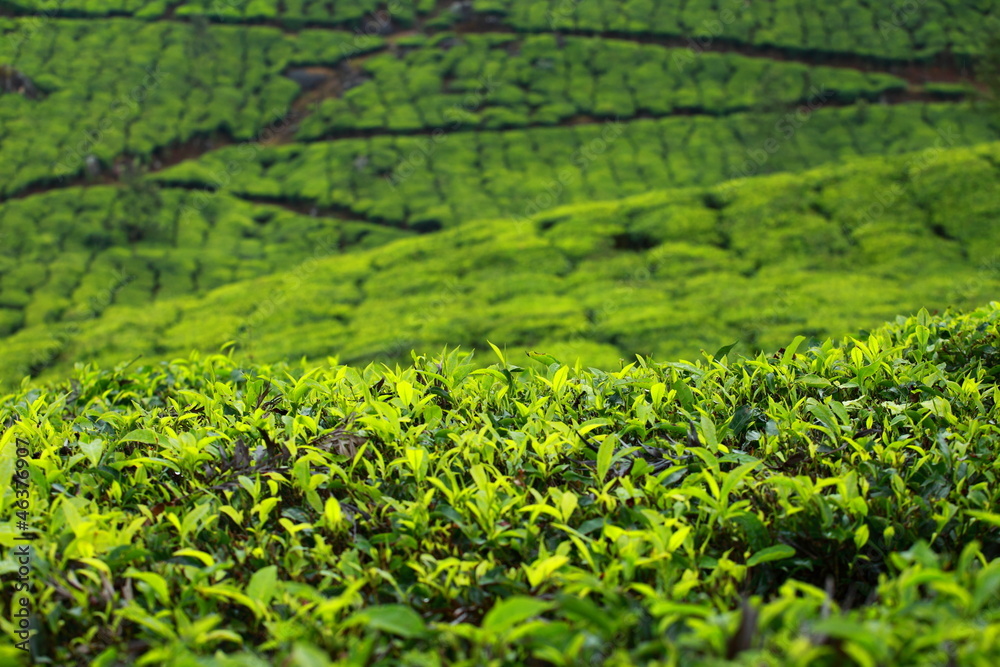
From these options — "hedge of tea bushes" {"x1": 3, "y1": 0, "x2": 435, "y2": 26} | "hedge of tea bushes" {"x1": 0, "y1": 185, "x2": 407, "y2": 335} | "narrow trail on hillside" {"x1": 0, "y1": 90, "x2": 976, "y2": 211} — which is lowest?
"hedge of tea bushes" {"x1": 0, "y1": 185, "x2": 407, "y2": 335}

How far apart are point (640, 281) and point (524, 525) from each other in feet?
39.1

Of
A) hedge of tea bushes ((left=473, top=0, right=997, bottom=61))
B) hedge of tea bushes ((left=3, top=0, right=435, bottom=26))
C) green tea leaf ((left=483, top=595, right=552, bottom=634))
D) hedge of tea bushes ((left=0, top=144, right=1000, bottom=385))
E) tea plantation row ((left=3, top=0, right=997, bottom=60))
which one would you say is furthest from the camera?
hedge of tea bushes ((left=3, top=0, right=435, bottom=26))

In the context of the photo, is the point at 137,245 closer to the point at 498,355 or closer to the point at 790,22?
the point at 498,355

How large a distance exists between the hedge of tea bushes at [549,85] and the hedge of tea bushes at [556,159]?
1403mm

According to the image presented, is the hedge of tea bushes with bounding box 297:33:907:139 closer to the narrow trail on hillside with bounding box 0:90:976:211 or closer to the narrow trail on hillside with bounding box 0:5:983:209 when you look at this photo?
the narrow trail on hillside with bounding box 0:90:976:211

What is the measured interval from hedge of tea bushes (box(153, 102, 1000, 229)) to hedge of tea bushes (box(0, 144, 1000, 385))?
16150mm

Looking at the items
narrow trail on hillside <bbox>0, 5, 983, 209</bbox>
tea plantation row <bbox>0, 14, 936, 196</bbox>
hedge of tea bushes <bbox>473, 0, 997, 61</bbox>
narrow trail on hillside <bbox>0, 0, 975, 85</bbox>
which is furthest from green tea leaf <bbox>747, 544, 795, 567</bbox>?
hedge of tea bushes <bbox>473, 0, 997, 61</bbox>

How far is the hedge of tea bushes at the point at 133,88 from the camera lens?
3447 centimetres

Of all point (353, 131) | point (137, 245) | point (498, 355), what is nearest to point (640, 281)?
point (498, 355)

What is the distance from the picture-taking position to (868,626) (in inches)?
55.9

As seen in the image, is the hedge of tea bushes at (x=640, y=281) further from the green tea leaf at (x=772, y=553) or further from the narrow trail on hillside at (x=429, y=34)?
the narrow trail on hillside at (x=429, y=34)

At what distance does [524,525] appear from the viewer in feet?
7.10

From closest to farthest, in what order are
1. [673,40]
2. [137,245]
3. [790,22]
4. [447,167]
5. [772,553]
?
[772,553] < [137,245] < [447,167] < [790,22] < [673,40]

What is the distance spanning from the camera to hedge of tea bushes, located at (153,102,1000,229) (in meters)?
33.9
